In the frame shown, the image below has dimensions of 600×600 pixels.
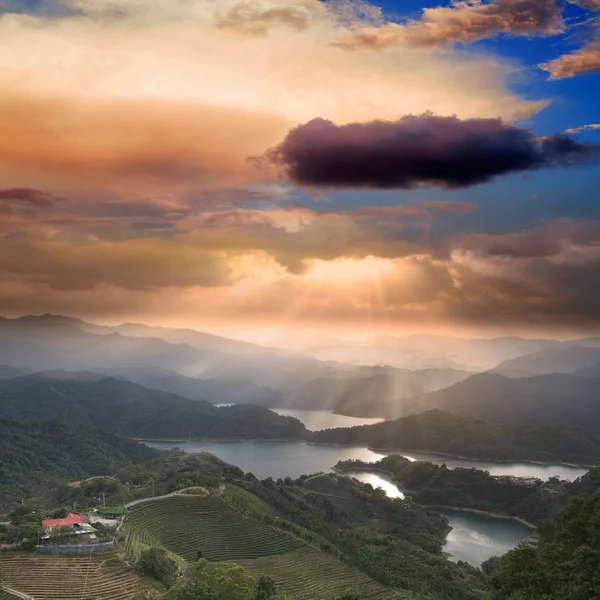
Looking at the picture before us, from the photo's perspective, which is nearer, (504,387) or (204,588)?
(204,588)

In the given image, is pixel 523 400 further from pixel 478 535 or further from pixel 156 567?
pixel 156 567

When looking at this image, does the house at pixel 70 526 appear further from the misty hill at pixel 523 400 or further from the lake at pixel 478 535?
the misty hill at pixel 523 400

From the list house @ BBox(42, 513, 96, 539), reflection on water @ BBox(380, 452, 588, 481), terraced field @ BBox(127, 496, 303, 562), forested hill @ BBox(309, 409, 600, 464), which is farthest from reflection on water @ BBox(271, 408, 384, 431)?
house @ BBox(42, 513, 96, 539)

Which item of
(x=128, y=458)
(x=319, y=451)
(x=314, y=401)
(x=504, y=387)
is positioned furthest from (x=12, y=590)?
(x=504, y=387)

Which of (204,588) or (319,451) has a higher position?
(204,588)

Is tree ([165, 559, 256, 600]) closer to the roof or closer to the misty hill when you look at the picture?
the roof

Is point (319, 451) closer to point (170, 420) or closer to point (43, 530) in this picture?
point (170, 420)

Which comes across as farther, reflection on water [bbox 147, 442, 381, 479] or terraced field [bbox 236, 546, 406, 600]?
reflection on water [bbox 147, 442, 381, 479]
